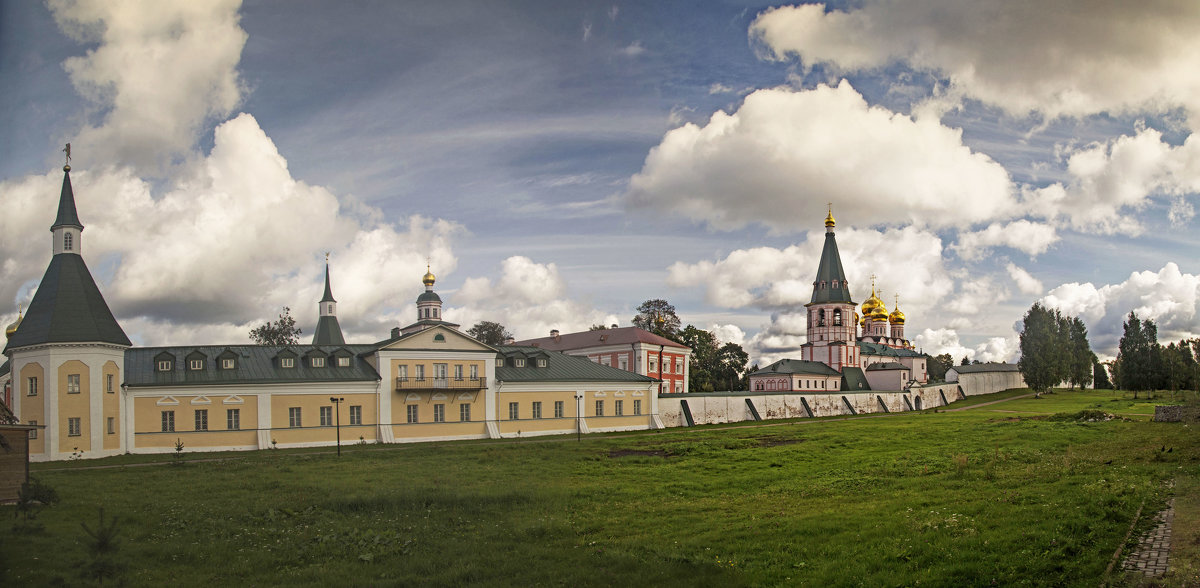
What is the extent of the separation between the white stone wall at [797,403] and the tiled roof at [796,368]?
8218 mm

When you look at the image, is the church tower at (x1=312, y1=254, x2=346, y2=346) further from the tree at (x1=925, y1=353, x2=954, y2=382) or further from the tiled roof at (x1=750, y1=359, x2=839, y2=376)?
the tree at (x1=925, y1=353, x2=954, y2=382)

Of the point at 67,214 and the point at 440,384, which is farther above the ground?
the point at 67,214

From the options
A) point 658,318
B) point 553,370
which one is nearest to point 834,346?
point 658,318

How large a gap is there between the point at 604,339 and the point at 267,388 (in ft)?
131

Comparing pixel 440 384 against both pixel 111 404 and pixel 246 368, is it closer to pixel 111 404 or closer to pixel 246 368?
pixel 246 368

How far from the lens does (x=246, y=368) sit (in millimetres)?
40844

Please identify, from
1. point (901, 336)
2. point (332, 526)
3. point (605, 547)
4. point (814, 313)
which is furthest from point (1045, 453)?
point (901, 336)

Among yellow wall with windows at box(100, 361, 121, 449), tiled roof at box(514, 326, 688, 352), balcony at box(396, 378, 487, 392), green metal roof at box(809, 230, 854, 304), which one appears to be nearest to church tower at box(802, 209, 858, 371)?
green metal roof at box(809, 230, 854, 304)

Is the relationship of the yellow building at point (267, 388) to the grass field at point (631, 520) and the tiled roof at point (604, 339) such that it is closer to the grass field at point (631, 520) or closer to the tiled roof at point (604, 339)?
the grass field at point (631, 520)

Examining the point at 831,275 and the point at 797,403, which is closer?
the point at 797,403

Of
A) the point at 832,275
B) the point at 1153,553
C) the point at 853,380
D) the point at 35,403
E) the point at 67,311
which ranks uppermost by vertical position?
the point at 832,275

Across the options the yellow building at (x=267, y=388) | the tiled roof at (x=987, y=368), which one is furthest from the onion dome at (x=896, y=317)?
the yellow building at (x=267, y=388)

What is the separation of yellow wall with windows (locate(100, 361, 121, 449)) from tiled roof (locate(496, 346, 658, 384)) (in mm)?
20164

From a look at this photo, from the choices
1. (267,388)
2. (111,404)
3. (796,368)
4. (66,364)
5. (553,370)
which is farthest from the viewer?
(796,368)
